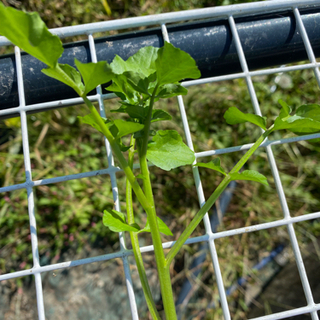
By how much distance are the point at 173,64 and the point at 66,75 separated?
8cm

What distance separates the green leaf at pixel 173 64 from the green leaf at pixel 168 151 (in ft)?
0.23

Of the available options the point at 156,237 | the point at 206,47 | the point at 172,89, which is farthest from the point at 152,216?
the point at 206,47

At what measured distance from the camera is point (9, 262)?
35.0 inches

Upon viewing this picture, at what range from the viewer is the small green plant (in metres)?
0.21

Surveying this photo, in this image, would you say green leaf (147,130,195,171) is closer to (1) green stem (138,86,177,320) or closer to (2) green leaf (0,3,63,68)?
(1) green stem (138,86,177,320)

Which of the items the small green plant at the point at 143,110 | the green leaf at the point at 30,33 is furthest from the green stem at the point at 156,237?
the green leaf at the point at 30,33

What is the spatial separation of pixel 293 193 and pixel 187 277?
451mm

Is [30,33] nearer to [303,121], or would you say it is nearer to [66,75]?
[66,75]

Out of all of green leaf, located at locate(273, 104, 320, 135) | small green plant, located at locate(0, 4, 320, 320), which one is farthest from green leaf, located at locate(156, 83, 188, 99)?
green leaf, located at locate(273, 104, 320, 135)

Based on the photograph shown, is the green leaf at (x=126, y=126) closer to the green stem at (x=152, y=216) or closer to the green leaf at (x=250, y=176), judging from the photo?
the green stem at (x=152, y=216)

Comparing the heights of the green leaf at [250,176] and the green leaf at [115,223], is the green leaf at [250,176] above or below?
above

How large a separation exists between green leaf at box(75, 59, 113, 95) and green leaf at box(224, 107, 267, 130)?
154mm

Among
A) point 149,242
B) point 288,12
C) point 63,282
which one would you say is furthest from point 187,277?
point 288,12

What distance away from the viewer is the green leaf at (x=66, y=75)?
0.22 metres
